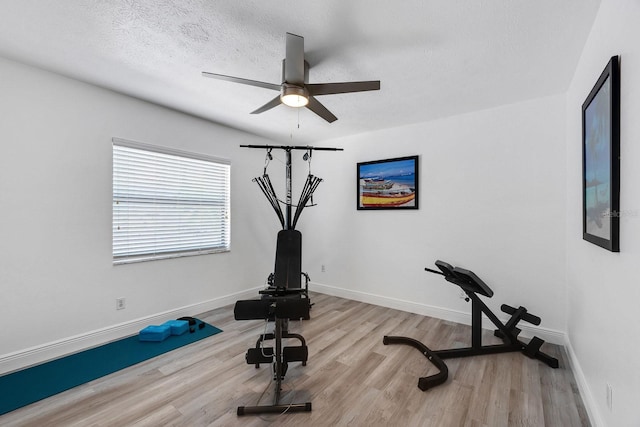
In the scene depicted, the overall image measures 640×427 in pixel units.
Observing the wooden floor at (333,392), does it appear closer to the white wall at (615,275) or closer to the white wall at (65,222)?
the white wall at (615,275)

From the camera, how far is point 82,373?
2.17 metres

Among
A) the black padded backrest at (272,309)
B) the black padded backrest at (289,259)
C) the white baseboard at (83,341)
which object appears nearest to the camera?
the black padded backrest at (272,309)

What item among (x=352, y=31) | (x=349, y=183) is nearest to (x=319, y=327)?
(x=349, y=183)

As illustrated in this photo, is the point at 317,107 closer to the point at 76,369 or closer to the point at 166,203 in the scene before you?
the point at 166,203

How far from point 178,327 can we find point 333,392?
1.92 m

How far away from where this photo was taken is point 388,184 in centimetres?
378

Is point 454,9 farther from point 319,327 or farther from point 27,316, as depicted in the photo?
point 27,316

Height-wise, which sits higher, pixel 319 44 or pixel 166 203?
pixel 319 44

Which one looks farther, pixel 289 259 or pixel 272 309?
pixel 289 259

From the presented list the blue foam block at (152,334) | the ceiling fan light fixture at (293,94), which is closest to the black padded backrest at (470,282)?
the ceiling fan light fixture at (293,94)

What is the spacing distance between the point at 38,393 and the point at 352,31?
3.45m

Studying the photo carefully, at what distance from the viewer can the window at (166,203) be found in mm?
2865

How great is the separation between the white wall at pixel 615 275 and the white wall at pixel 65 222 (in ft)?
12.6

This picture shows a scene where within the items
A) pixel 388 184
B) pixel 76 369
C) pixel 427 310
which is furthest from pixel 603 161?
pixel 76 369
